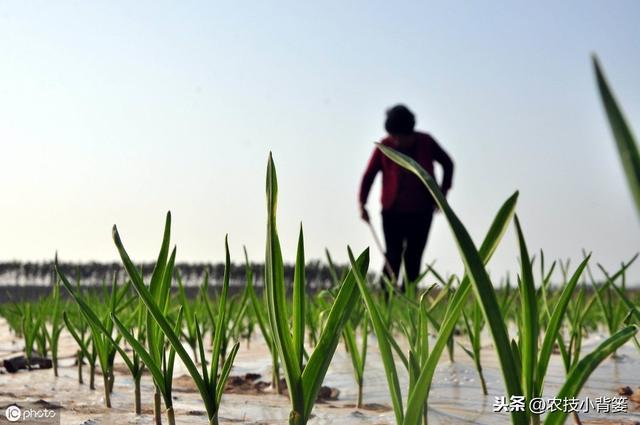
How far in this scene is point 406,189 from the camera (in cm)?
584

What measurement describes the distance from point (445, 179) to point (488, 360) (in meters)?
3.68

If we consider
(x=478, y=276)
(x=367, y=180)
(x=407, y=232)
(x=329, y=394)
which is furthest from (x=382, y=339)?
(x=367, y=180)

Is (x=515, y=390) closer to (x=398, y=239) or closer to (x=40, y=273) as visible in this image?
(x=398, y=239)

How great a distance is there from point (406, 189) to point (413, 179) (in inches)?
4.0

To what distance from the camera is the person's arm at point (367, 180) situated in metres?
6.11

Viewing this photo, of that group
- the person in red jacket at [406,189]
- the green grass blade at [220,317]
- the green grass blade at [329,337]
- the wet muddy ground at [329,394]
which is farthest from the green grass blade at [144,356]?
the person in red jacket at [406,189]

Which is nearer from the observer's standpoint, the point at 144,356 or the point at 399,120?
the point at 144,356

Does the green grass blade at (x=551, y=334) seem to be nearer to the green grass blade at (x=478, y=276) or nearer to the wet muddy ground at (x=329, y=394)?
the green grass blade at (x=478, y=276)

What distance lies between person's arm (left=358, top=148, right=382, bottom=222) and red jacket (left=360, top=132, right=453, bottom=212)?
117 mm

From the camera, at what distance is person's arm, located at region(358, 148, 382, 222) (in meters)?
6.11

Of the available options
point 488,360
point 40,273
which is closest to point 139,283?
point 488,360

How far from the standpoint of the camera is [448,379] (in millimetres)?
1974

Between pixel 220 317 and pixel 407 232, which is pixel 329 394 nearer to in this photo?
pixel 220 317

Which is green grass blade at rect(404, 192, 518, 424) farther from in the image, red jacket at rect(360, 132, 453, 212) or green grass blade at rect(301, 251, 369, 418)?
red jacket at rect(360, 132, 453, 212)
